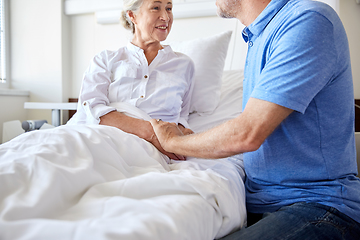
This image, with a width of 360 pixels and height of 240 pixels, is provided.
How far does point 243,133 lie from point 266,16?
0.43m

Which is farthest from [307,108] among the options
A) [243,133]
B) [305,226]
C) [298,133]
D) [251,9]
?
[251,9]

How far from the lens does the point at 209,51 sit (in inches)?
72.1

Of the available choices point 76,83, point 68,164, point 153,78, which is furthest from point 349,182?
point 76,83

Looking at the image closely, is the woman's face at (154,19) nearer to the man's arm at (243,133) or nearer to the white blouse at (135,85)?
the white blouse at (135,85)

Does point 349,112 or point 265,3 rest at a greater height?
point 265,3

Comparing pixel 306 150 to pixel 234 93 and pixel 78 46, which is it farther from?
pixel 78 46

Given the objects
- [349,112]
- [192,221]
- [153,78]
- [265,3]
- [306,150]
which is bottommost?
[192,221]

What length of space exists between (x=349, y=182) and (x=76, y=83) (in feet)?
8.76

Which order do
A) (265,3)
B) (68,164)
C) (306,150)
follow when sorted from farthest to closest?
1. (265,3)
2. (306,150)
3. (68,164)

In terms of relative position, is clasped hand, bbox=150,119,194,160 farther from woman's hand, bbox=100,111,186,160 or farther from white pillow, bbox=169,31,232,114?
white pillow, bbox=169,31,232,114

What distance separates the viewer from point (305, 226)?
2.27 ft

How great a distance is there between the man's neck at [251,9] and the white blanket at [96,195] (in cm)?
61

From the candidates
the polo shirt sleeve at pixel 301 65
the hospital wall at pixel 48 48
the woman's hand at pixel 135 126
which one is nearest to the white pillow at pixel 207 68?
the woman's hand at pixel 135 126

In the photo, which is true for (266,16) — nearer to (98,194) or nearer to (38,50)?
(98,194)
